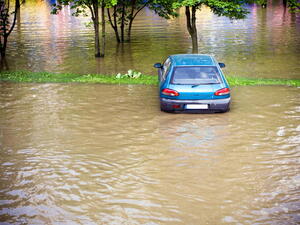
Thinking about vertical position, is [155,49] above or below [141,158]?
above

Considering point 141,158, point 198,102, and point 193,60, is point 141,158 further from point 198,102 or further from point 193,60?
point 193,60

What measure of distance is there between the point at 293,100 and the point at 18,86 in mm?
9712

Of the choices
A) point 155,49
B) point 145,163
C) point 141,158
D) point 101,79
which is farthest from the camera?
point 155,49

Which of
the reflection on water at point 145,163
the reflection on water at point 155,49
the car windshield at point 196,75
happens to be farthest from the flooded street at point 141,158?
the reflection on water at point 155,49

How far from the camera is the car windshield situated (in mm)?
10812

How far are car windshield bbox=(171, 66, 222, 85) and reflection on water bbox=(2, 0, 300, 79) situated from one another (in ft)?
24.1

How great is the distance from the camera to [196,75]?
10984 mm

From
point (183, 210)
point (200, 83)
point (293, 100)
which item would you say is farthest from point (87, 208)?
point (293, 100)

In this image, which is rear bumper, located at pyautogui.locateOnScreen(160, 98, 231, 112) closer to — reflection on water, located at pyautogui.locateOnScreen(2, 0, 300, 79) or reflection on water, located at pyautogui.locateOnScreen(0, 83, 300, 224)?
reflection on water, located at pyautogui.locateOnScreen(0, 83, 300, 224)

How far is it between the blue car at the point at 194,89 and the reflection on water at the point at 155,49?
7.43m

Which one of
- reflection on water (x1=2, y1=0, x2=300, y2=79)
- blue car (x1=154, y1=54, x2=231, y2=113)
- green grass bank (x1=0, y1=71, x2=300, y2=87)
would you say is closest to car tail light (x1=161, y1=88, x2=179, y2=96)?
blue car (x1=154, y1=54, x2=231, y2=113)

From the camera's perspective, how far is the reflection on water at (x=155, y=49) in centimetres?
2006

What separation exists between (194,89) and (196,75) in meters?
0.58

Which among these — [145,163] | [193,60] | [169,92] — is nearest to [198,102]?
[169,92]
